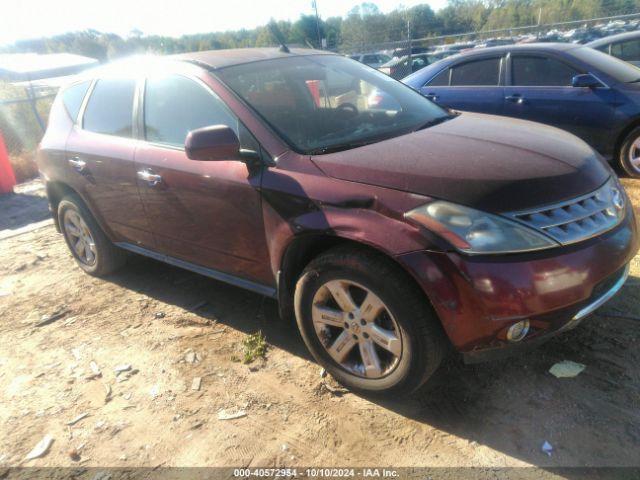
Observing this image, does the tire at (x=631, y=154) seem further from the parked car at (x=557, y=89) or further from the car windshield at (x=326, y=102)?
the car windshield at (x=326, y=102)

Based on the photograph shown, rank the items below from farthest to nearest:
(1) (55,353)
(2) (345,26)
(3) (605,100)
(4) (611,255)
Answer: (2) (345,26), (3) (605,100), (1) (55,353), (4) (611,255)

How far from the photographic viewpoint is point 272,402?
2740 mm

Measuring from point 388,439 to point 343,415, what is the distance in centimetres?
28

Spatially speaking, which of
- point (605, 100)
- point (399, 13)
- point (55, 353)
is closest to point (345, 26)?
point (399, 13)

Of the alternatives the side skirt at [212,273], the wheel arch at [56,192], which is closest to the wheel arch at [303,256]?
the side skirt at [212,273]

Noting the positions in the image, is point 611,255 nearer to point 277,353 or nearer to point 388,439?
point 388,439

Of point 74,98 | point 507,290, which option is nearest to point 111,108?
point 74,98

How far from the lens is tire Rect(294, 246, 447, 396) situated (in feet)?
7.45

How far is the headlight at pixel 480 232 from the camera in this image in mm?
2100

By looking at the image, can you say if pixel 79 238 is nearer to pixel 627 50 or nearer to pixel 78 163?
pixel 78 163

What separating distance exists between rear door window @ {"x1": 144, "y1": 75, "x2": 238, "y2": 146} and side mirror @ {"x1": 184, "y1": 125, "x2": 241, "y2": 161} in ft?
0.81

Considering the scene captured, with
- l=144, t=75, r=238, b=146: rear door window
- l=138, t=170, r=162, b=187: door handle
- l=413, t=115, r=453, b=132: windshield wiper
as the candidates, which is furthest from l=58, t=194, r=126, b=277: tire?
l=413, t=115, r=453, b=132: windshield wiper

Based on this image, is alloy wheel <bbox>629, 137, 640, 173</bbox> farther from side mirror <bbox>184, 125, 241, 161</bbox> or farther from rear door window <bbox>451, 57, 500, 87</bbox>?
side mirror <bbox>184, 125, 241, 161</bbox>

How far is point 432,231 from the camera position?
7.06 feet
